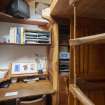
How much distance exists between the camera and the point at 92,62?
5.13 ft

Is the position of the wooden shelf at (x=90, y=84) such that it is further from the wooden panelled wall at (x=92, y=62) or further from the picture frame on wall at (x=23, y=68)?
the picture frame on wall at (x=23, y=68)

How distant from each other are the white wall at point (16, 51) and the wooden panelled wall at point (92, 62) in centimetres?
108

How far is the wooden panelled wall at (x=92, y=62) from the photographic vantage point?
150cm

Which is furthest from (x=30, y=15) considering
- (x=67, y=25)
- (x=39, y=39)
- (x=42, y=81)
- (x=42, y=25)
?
(x=42, y=81)

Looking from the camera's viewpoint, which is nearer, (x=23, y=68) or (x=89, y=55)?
(x=89, y=55)

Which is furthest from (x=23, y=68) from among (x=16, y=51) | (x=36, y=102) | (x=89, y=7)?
(x=89, y=7)

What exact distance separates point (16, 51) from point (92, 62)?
1342mm

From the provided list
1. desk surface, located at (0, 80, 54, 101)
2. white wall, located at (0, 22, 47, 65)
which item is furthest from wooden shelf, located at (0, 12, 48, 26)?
desk surface, located at (0, 80, 54, 101)

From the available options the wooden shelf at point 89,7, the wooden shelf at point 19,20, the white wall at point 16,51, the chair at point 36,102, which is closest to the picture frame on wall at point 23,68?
the white wall at point 16,51

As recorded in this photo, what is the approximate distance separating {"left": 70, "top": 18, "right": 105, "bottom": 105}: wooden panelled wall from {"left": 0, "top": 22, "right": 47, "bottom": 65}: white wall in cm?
108

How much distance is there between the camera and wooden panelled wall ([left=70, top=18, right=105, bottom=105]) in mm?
1495

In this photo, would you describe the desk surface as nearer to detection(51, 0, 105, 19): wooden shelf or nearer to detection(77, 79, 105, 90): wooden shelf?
detection(77, 79, 105, 90): wooden shelf

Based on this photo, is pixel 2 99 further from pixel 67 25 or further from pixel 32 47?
pixel 67 25

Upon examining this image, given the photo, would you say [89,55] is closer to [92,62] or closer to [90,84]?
[92,62]
